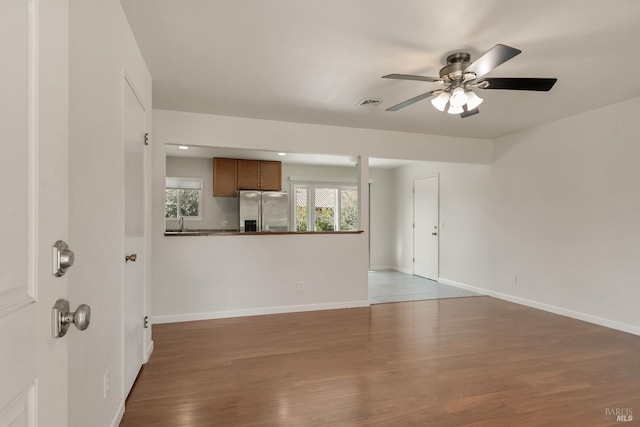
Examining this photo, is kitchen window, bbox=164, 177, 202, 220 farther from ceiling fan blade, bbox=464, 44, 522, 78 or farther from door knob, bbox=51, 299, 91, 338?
door knob, bbox=51, 299, 91, 338

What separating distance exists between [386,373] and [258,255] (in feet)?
7.12

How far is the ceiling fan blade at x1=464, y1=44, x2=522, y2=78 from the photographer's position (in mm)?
1835

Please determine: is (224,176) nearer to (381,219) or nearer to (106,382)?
(381,219)

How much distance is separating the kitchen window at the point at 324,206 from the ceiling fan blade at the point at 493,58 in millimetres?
5059

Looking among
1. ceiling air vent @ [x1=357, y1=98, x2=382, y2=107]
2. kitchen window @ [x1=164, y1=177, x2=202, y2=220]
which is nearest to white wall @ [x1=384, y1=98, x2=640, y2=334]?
ceiling air vent @ [x1=357, y1=98, x2=382, y2=107]

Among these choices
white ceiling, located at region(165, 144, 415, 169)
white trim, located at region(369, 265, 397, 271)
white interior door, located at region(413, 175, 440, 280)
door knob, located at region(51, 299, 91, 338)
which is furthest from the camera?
white trim, located at region(369, 265, 397, 271)

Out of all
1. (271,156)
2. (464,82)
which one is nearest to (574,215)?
(464,82)


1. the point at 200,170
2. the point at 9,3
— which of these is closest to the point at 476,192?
the point at 200,170

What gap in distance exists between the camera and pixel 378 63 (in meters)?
2.61

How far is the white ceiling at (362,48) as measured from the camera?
195 centimetres

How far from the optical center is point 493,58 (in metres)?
1.97

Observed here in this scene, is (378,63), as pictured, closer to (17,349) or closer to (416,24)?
(416,24)

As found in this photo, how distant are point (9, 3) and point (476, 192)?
576 cm

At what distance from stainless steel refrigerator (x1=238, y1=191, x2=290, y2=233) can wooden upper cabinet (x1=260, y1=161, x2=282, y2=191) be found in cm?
10
